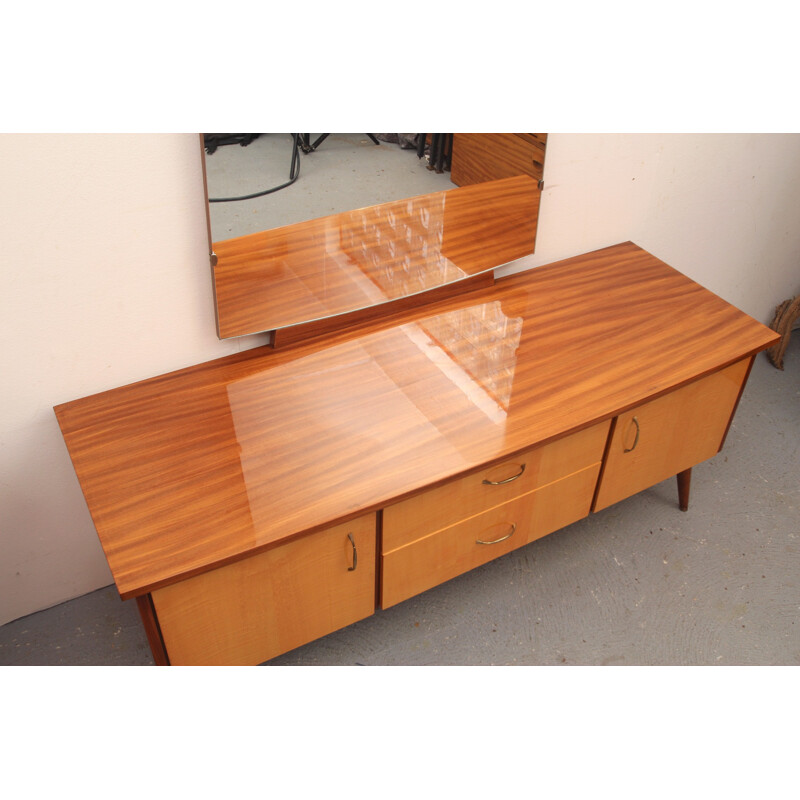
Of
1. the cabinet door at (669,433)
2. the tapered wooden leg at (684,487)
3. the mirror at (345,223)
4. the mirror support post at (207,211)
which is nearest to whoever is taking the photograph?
the mirror support post at (207,211)

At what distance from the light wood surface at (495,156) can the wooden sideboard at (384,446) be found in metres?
0.32

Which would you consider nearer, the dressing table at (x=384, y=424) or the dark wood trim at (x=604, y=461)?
the dressing table at (x=384, y=424)

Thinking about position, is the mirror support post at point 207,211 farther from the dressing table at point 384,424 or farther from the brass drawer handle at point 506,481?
the brass drawer handle at point 506,481

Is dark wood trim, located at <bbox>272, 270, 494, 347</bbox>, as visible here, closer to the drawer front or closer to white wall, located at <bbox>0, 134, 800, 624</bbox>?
white wall, located at <bbox>0, 134, 800, 624</bbox>

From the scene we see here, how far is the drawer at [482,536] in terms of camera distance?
1.74 m

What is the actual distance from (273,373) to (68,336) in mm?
444

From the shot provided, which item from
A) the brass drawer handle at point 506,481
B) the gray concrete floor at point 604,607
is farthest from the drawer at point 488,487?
the gray concrete floor at point 604,607

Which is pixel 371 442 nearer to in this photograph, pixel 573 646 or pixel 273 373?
pixel 273 373

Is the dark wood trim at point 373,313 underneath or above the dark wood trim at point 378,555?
above

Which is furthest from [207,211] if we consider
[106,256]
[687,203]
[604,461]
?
[687,203]

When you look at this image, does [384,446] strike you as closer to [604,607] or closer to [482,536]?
[482,536]

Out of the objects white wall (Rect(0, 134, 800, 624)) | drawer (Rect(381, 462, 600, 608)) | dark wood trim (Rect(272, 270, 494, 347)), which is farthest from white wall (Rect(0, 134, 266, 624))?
drawer (Rect(381, 462, 600, 608))

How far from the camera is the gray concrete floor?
6.48ft

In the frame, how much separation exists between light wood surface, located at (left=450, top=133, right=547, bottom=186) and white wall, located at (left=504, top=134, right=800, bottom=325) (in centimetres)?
6
